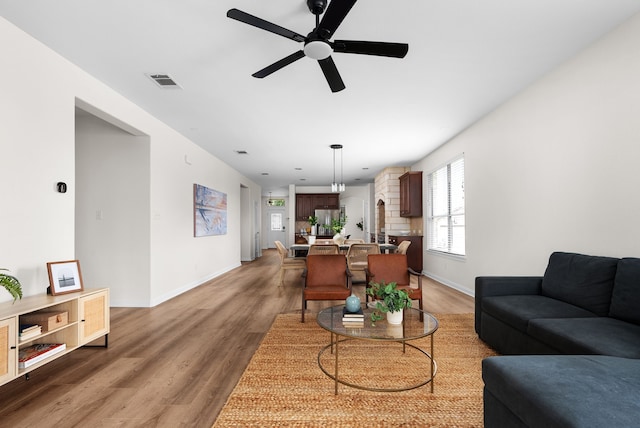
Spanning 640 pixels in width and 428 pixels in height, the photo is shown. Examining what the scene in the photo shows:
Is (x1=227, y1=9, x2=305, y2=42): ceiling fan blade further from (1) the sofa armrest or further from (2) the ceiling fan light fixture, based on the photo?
(1) the sofa armrest

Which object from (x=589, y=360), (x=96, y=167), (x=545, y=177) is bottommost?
(x=589, y=360)

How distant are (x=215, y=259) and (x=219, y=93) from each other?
14.3ft

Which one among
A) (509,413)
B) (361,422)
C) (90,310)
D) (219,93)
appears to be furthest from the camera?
(219,93)

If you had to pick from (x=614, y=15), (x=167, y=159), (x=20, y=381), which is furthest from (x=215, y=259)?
(x=614, y=15)

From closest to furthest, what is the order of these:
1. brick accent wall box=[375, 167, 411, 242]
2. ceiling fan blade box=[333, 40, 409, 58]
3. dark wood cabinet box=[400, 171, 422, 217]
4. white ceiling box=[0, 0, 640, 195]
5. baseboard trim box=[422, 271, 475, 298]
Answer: ceiling fan blade box=[333, 40, 409, 58], white ceiling box=[0, 0, 640, 195], baseboard trim box=[422, 271, 475, 298], dark wood cabinet box=[400, 171, 422, 217], brick accent wall box=[375, 167, 411, 242]

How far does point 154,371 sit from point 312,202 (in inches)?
393

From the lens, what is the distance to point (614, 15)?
247cm

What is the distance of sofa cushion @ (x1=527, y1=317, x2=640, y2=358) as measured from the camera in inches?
70.7

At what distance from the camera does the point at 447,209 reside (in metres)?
6.29

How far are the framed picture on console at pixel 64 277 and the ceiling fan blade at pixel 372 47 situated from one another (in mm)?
2931

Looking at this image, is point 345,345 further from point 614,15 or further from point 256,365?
point 614,15

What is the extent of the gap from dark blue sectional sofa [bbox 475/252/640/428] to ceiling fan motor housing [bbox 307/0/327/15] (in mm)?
2408

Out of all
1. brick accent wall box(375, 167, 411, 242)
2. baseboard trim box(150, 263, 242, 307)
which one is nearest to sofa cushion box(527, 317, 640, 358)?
baseboard trim box(150, 263, 242, 307)

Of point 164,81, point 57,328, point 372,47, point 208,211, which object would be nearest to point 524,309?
point 372,47
